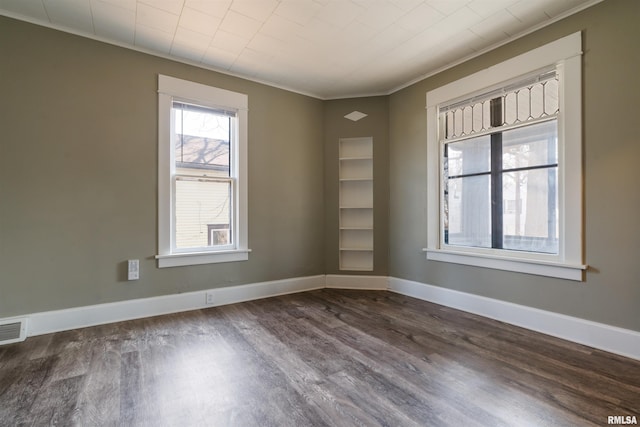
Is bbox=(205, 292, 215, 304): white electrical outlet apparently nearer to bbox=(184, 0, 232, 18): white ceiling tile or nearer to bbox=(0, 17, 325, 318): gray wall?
bbox=(0, 17, 325, 318): gray wall

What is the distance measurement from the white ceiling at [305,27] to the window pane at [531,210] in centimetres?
132

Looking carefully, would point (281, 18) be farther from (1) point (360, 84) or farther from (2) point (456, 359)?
(2) point (456, 359)

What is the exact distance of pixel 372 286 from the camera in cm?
405

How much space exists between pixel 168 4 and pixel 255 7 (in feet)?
2.24

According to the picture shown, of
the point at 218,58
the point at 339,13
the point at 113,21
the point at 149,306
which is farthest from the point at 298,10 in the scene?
the point at 149,306

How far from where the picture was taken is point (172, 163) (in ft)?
10.3

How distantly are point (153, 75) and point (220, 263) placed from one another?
210 cm

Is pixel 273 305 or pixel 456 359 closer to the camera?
pixel 456 359

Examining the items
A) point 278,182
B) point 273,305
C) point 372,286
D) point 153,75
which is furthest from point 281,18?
point 372,286

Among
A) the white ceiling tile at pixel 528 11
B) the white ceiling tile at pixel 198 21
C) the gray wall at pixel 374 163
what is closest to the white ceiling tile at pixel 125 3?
the white ceiling tile at pixel 198 21

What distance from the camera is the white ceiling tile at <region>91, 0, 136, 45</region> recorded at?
7.73 feet

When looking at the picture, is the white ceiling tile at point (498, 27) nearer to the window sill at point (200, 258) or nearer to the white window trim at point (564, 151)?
the white window trim at point (564, 151)

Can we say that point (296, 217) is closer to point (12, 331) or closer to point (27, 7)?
point (12, 331)

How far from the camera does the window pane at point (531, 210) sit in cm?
260
